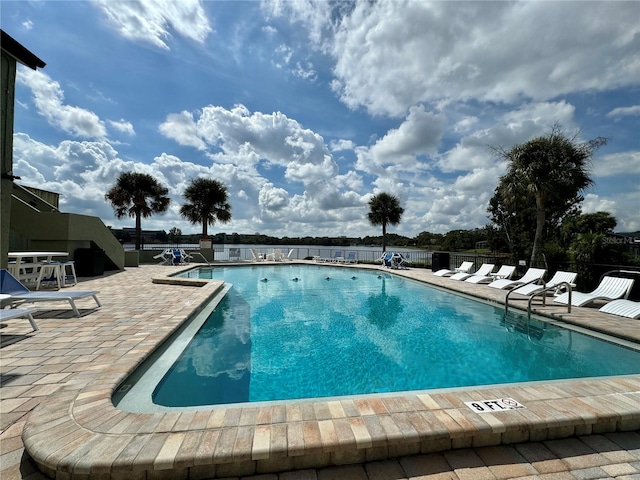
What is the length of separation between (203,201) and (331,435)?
22216 mm

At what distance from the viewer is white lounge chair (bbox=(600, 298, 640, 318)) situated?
16.8 ft

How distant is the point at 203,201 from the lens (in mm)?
21750

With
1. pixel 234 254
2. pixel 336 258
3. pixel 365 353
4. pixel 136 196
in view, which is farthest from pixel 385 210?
pixel 365 353

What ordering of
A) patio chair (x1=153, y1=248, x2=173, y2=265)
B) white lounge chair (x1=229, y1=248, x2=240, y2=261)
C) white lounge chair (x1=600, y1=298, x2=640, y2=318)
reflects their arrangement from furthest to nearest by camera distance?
white lounge chair (x1=229, y1=248, x2=240, y2=261) < patio chair (x1=153, y1=248, x2=173, y2=265) < white lounge chair (x1=600, y1=298, x2=640, y2=318)

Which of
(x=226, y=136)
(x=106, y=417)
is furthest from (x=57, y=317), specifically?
(x=226, y=136)

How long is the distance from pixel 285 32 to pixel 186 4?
2.93m

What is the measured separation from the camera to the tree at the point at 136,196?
61.9ft

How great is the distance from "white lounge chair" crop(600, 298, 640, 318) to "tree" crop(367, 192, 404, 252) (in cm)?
1723

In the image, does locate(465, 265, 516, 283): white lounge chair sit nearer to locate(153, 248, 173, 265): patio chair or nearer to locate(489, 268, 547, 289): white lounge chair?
locate(489, 268, 547, 289): white lounge chair

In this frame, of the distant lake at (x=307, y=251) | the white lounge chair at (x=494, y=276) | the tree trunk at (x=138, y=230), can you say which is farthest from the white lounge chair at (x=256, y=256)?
the white lounge chair at (x=494, y=276)

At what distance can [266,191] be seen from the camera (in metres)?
23.8

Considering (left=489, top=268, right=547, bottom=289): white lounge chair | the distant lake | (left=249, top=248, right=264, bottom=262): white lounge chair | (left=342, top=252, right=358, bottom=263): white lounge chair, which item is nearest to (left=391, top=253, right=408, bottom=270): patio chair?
the distant lake

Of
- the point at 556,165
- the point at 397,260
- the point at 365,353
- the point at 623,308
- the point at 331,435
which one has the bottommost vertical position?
the point at 365,353

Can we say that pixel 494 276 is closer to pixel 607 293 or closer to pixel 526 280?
pixel 526 280
